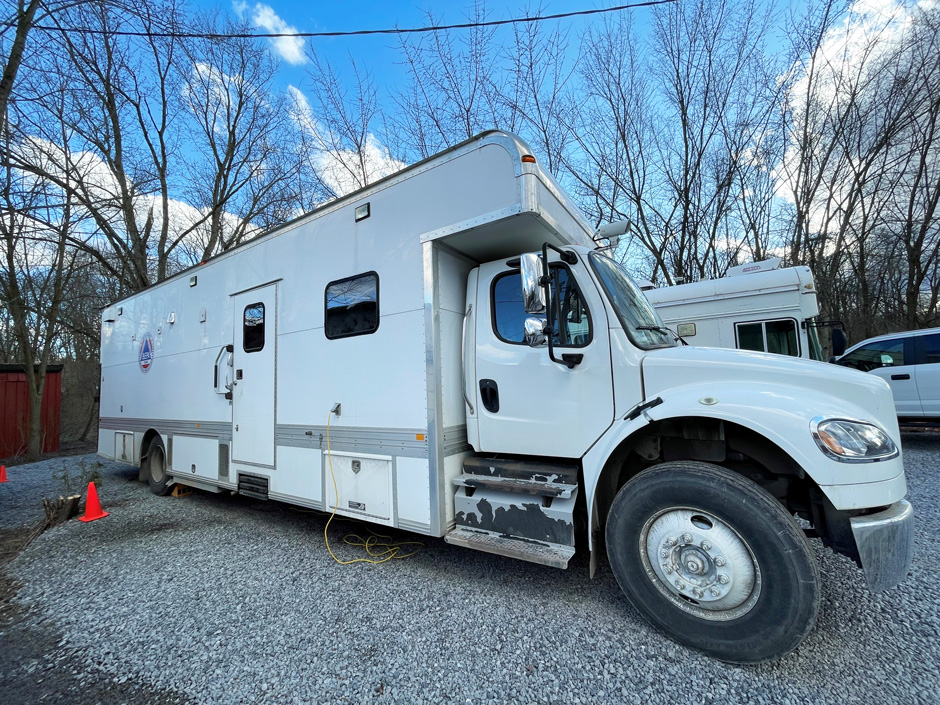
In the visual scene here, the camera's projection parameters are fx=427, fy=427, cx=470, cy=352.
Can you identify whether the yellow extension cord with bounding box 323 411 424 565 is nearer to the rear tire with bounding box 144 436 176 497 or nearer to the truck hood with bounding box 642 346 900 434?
the truck hood with bounding box 642 346 900 434

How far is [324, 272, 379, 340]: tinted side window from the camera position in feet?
11.7

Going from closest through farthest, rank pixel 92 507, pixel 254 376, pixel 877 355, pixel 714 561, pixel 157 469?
pixel 714 561 → pixel 254 376 → pixel 92 507 → pixel 157 469 → pixel 877 355

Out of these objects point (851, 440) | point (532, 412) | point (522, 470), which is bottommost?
point (522, 470)

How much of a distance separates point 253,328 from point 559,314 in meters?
3.37

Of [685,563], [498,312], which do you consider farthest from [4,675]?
[685,563]

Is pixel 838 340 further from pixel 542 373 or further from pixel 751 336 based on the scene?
pixel 542 373

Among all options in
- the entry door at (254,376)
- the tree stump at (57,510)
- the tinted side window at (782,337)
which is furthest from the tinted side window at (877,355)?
the tree stump at (57,510)

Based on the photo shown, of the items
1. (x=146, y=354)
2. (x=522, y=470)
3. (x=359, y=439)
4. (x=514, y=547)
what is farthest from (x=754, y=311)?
(x=146, y=354)

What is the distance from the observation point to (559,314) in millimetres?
2916

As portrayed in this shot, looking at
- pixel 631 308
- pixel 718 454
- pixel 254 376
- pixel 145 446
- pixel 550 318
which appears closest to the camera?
pixel 718 454

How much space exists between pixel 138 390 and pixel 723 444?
757 centimetres

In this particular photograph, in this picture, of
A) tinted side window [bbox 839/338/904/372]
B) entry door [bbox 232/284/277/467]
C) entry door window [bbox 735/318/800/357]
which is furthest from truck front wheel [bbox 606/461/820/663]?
tinted side window [bbox 839/338/904/372]

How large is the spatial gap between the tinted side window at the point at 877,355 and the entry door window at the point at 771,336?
1.87 meters

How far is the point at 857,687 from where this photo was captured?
206cm
